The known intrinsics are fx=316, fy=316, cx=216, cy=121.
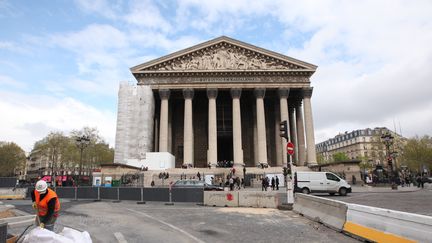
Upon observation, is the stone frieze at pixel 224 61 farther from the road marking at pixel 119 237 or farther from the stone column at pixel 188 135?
the road marking at pixel 119 237

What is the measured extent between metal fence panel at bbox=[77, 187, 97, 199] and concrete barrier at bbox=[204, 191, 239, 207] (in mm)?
8393

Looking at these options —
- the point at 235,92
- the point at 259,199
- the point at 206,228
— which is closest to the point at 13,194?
the point at 259,199

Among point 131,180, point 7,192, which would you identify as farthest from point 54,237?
point 131,180

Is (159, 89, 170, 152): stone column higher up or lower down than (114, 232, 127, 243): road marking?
higher up

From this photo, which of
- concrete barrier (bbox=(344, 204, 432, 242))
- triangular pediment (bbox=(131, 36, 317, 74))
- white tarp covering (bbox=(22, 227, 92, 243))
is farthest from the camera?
triangular pediment (bbox=(131, 36, 317, 74))

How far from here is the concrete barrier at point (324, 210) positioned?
8.84m

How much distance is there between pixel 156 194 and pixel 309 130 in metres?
27.3

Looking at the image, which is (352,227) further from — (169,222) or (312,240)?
(169,222)

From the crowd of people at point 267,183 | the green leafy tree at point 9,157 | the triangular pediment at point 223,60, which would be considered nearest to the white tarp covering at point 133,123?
the triangular pediment at point 223,60

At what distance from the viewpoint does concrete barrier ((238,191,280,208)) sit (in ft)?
48.2

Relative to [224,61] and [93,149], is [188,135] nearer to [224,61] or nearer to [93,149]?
[224,61]

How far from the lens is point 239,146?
39438mm

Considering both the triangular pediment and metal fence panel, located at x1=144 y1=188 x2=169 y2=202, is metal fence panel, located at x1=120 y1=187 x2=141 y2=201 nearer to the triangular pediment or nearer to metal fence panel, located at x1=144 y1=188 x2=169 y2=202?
metal fence panel, located at x1=144 y1=188 x2=169 y2=202

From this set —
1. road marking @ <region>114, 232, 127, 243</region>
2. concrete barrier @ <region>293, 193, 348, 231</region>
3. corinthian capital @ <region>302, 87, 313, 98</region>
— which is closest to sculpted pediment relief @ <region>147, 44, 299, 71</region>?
corinthian capital @ <region>302, 87, 313, 98</region>
